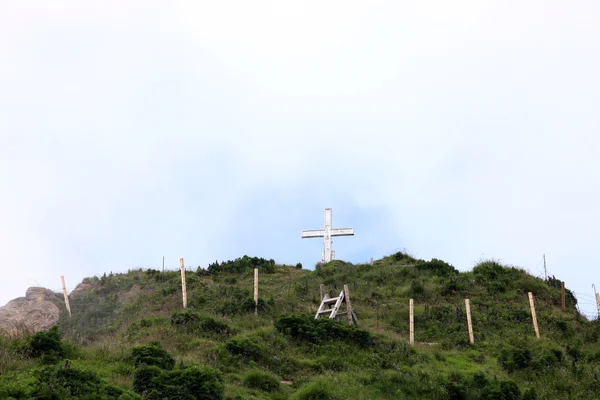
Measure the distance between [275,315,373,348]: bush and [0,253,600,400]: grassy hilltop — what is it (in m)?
0.04

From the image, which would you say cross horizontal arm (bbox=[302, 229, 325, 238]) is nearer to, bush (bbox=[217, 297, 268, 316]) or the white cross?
the white cross

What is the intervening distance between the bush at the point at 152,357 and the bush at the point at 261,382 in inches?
82.2

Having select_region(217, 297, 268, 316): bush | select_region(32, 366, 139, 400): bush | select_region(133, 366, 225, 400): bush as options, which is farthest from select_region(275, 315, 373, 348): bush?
select_region(32, 366, 139, 400): bush

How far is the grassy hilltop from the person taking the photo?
1464 cm

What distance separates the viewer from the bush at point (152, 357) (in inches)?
606

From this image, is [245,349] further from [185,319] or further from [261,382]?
[185,319]

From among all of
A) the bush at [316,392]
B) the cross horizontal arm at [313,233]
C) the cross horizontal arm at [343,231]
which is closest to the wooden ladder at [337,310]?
the bush at [316,392]

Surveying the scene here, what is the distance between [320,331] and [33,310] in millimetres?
14825

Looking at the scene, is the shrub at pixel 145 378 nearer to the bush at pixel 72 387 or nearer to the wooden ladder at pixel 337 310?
the bush at pixel 72 387

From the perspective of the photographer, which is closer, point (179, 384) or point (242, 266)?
point (179, 384)

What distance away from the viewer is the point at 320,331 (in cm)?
2111

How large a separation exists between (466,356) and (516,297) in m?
8.32

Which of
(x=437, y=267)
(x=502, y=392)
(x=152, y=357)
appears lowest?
(x=502, y=392)

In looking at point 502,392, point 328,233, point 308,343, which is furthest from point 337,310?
point 328,233
